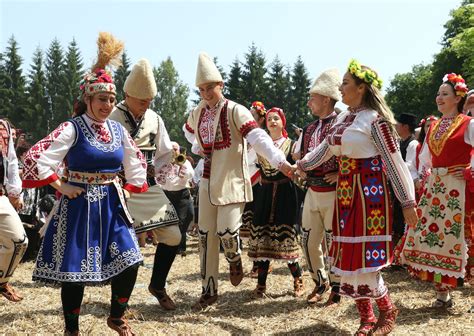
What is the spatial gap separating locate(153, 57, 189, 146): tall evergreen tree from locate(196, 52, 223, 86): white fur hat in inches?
2010

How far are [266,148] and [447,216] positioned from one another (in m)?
1.79

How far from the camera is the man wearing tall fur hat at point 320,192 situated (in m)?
4.96

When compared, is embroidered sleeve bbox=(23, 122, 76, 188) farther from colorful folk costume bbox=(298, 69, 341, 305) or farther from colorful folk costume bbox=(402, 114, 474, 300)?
colorful folk costume bbox=(402, 114, 474, 300)

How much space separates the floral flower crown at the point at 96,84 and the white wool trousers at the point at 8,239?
1920 mm

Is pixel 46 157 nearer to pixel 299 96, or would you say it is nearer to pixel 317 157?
pixel 317 157

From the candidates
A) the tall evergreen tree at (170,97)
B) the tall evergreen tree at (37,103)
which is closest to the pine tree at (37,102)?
the tall evergreen tree at (37,103)

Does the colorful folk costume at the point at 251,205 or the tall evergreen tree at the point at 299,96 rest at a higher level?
the tall evergreen tree at the point at 299,96

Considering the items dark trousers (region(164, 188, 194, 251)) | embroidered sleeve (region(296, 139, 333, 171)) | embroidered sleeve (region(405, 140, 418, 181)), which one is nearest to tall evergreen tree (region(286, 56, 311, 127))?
dark trousers (region(164, 188, 194, 251))

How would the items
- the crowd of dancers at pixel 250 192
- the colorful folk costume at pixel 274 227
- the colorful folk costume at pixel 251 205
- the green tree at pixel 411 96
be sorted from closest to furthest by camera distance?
the crowd of dancers at pixel 250 192, the colorful folk costume at pixel 274 227, the colorful folk costume at pixel 251 205, the green tree at pixel 411 96

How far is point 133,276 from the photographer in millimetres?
3789

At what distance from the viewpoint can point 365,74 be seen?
3848mm

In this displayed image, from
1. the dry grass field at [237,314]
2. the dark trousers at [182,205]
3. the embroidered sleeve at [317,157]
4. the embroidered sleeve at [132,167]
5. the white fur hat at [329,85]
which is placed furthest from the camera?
the dark trousers at [182,205]

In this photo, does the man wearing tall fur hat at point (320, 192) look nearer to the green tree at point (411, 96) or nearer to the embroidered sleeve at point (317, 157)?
the embroidered sleeve at point (317, 157)

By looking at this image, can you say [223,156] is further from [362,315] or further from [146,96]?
[362,315]
